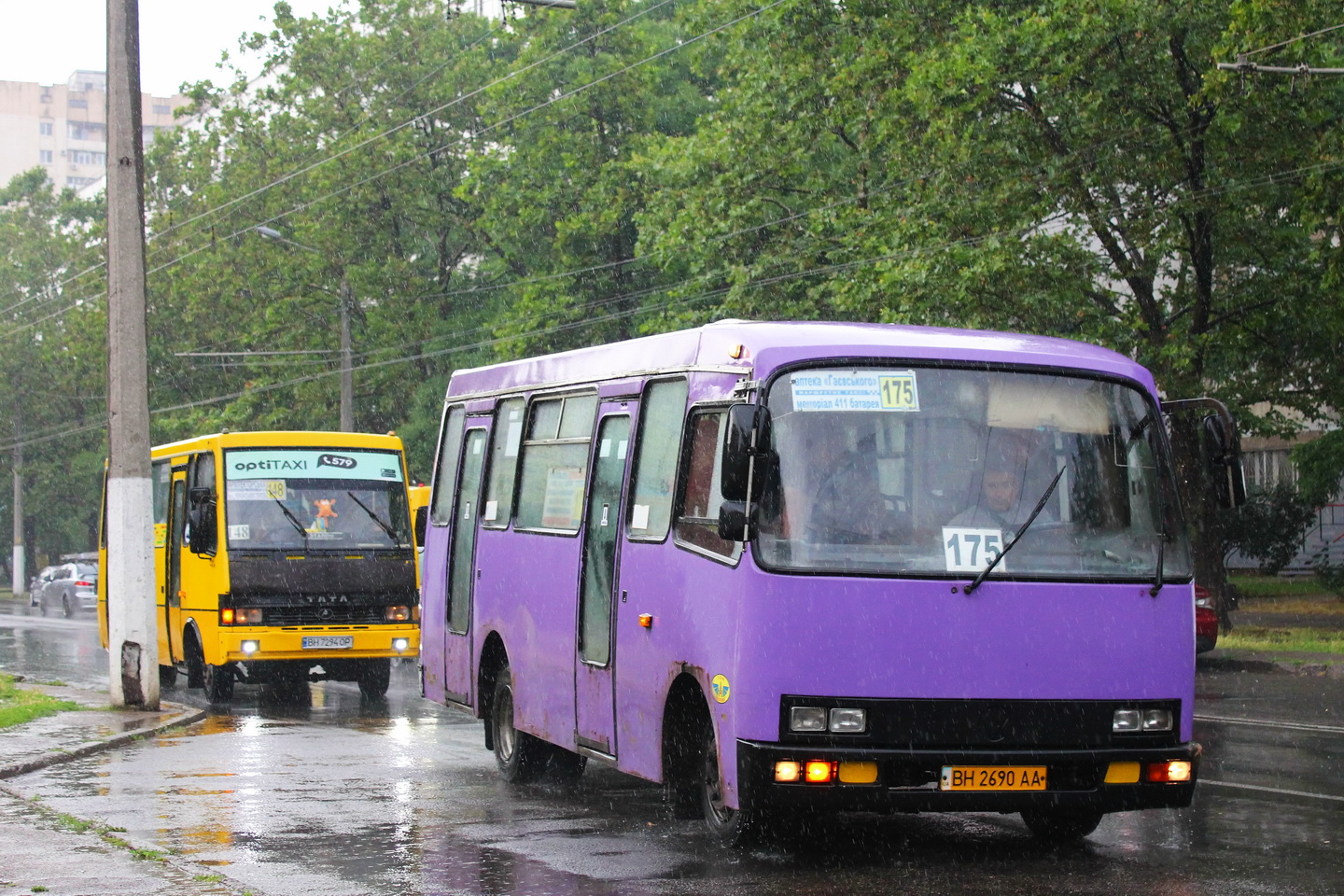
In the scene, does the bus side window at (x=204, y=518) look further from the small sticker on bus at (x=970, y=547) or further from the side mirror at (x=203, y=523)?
the small sticker on bus at (x=970, y=547)

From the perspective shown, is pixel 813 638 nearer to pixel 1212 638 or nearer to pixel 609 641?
pixel 609 641

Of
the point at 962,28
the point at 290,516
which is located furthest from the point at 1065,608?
the point at 962,28

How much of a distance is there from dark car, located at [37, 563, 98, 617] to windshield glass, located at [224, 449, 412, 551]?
3478cm

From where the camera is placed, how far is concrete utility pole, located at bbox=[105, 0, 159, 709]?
1705cm

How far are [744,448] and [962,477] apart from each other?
3.60ft

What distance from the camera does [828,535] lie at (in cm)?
848

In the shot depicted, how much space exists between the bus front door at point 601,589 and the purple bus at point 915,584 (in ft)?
2.12

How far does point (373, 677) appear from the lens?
20469mm

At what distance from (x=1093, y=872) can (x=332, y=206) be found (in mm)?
44125

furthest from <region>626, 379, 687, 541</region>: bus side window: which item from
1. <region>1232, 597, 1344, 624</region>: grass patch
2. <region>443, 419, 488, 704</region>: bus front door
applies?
<region>1232, 597, 1344, 624</region>: grass patch

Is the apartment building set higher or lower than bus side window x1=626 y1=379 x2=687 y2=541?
higher

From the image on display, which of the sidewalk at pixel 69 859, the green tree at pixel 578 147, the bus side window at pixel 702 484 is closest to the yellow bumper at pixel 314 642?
the sidewalk at pixel 69 859

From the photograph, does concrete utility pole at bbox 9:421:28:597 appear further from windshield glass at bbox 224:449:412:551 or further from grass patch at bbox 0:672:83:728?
windshield glass at bbox 224:449:412:551

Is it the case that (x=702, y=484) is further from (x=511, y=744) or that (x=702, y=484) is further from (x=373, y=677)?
(x=373, y=677)
